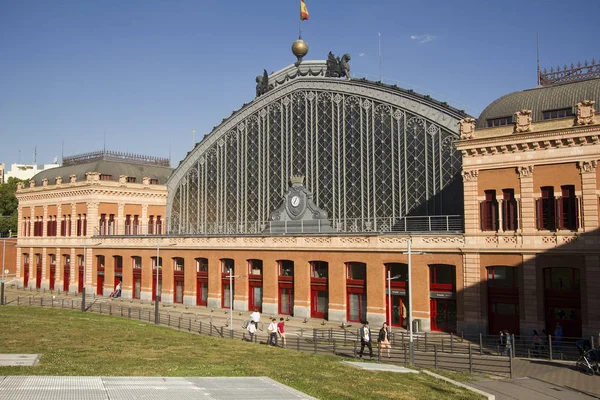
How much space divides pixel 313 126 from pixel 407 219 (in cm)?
1509

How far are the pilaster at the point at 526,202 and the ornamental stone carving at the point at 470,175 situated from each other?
321 cm

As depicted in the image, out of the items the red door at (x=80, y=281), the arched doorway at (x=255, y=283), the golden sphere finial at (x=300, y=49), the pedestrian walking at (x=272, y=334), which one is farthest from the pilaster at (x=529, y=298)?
the red door at (x=80, y=281)

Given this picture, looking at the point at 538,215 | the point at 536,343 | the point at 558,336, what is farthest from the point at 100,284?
the point at 558,336

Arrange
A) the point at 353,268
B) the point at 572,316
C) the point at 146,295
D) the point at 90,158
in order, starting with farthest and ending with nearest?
1. the point at 90,158
2. the point at 146,295
3. the point at 353,268
4. the point at 572,316

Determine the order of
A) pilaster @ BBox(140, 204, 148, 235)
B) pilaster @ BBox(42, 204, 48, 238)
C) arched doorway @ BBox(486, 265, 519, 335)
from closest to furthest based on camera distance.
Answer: arched doorway @ BBox(486, 265, 519, 335) < pilaster @ BBox(140, 204, 148, 235) < pilaster @ BBox(42, 204, 48, 238)

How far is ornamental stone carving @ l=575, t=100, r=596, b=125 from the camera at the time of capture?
3894cm

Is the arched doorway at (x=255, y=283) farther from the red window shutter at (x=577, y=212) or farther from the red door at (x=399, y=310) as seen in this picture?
the red window shutter at (x=577, y=212)

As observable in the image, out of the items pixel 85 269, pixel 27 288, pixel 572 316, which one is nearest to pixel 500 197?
pixel 572 316

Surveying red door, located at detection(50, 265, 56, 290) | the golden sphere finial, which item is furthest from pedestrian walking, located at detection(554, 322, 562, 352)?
red door, located at detection(50, 265, 56, 290)

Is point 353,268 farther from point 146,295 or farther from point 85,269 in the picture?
point 85,269

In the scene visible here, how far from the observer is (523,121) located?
138ft

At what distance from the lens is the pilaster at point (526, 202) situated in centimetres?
4156

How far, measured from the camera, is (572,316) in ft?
130

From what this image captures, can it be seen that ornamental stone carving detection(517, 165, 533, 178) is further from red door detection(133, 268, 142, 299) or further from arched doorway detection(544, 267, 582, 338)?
red door detection(133, 268, 142, 299)
